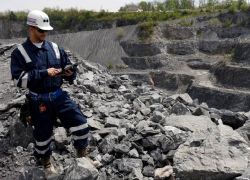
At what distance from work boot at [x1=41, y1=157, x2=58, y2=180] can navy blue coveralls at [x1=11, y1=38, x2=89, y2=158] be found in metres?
0.10

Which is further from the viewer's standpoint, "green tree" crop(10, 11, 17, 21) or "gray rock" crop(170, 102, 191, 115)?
"green tree" crop(10, 11, 17, 21)

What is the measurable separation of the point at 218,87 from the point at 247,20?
12431mm

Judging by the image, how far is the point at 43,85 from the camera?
8.86ft

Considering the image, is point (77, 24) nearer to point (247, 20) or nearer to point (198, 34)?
point (198, 34)

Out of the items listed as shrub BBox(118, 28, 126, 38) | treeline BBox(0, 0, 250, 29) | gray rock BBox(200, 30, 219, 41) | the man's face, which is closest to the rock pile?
the man's face

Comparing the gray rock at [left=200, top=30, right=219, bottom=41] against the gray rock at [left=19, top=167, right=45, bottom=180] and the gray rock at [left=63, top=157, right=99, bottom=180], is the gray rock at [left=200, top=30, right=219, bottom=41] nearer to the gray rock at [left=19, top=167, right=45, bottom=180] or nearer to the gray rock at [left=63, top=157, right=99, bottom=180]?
the gray rock at [left=63, top=157, right=99, bottom=180]

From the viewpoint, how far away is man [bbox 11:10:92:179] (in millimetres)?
2594

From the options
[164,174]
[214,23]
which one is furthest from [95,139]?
[214,23]

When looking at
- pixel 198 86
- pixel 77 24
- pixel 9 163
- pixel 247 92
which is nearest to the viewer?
pixel 9 163

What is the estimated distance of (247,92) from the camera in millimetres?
13945

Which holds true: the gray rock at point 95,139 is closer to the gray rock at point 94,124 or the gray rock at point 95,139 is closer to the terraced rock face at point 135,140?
the terraced rock face at point 135,140

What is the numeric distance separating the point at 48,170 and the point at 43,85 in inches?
44.6

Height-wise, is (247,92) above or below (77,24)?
below

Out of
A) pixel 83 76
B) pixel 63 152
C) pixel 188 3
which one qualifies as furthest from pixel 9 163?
pixel 188 3
